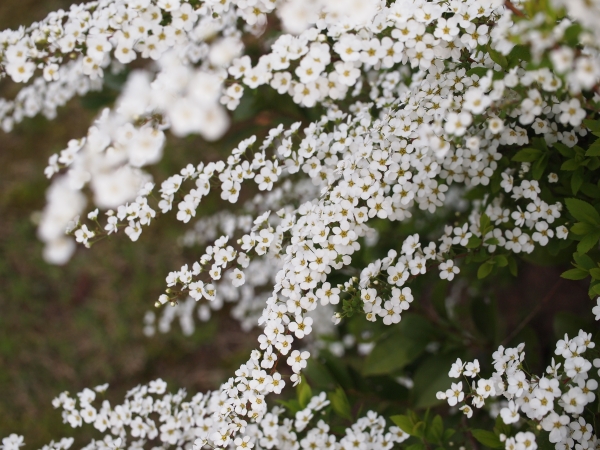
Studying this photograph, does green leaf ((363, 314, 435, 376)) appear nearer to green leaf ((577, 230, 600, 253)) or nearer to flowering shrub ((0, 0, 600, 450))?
flowering shrub ((0, 0, 600, 450))

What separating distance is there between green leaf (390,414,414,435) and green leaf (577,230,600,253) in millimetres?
798

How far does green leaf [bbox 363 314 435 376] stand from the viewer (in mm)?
2562

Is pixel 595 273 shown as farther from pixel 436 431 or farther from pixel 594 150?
pixel 436 431

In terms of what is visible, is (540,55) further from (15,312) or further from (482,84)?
(15,312)

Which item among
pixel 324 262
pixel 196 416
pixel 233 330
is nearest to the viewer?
pixel 324 262

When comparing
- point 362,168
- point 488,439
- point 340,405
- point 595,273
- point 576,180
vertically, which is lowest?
point 488,439

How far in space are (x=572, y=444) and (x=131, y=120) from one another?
5.66 feet

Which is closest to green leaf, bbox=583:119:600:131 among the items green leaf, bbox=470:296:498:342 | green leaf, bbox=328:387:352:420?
green leaf, bbox=470:296:498:342

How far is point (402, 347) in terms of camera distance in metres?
2.60

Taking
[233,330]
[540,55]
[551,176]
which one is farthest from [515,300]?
[540,55]

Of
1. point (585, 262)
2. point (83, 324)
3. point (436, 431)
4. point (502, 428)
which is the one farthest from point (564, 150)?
point (83, 324)

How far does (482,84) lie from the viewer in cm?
150

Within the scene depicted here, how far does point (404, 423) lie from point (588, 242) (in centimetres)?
84

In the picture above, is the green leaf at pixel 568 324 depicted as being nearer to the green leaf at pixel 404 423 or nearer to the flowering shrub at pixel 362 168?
the flowering shrub at pixel 362 168
